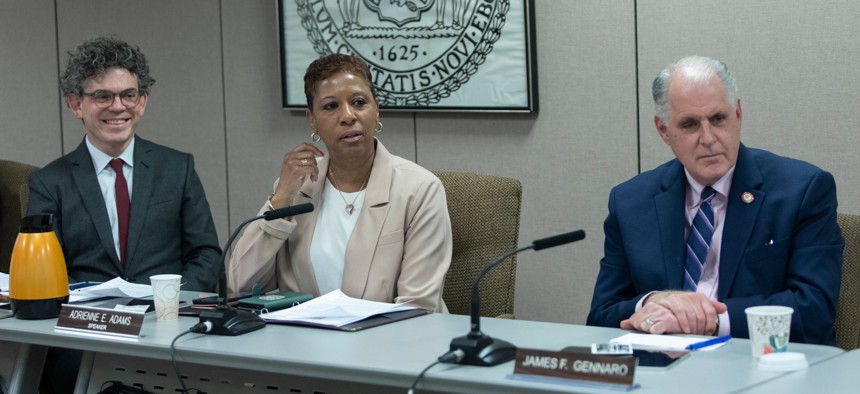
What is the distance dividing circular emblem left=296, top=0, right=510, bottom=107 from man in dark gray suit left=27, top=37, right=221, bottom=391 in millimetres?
1096

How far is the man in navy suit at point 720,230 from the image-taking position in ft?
8.05

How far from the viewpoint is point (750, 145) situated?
3.65m

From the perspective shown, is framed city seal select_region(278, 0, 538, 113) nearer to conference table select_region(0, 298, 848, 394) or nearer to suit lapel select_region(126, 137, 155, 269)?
suit lapel select_region(126, 137, 155, 269)

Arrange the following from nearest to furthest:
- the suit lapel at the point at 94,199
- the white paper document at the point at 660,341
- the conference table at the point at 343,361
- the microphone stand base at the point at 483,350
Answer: the conference table at the point at 343,361
the microphone stand base at the point at 483,350
the white paper document at the point at 660,341
the suit lapel at the point at 94,199

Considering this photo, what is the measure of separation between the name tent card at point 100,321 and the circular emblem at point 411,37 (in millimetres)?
2008

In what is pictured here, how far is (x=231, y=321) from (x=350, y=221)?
67 cm

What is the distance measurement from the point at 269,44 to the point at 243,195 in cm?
70

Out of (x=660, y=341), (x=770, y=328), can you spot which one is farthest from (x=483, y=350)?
(x=770, y=328)

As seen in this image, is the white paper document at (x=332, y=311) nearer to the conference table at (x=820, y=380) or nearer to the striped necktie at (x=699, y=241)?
the striped necktie at (x=699, y=241)


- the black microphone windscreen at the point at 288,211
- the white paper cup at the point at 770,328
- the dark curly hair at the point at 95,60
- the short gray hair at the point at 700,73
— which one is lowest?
the white paper cup at the point at 770,328

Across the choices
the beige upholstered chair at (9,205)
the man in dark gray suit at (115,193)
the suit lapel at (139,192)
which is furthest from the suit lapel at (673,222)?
the beige upholstered chair at (9,205)

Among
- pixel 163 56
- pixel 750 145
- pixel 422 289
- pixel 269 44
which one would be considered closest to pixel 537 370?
pixel 422 289

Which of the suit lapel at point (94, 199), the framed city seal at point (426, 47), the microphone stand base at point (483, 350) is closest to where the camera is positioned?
the microphone stand base at point (483, 350)

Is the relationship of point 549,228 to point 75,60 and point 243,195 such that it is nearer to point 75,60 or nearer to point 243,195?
point 243,195
